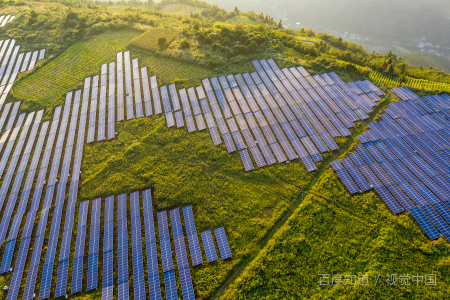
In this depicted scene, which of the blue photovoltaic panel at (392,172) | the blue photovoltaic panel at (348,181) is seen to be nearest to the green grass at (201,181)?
the blue photovoltaic panel at (348,181)

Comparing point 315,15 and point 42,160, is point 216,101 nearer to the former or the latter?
point 42,160

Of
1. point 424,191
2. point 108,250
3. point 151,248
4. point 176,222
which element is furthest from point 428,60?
point 108,250

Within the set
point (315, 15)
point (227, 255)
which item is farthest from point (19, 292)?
point (315, 15)

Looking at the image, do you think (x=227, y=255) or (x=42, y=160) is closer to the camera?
(x=227, y=255)

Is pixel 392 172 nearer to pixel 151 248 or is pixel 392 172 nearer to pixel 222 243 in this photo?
pixel 222 243

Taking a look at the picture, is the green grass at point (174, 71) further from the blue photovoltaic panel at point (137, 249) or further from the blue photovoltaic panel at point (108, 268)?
the blue photovoltaic panel at point (108, 268)

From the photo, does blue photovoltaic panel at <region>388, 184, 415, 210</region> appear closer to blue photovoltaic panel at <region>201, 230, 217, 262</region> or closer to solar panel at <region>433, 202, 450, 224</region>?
solar panel at <region>433, 202, 450, 224</region>
